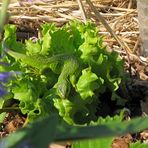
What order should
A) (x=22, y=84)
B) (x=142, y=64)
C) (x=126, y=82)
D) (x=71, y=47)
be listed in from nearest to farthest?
1. (x=22, y=84)
2. (x=71, y=47)
3. (x=126, y=82)
4. (x=142, y=64)

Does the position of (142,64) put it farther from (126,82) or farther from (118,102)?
(118,102)

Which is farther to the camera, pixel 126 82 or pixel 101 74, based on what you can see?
pixel 126 82

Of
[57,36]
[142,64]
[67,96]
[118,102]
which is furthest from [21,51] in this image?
[142,64]

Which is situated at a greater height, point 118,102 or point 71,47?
point 71,47

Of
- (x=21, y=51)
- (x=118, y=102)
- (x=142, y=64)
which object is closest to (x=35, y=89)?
(x=21, y=51)

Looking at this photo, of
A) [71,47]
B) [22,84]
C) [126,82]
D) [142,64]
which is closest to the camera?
[22,84]

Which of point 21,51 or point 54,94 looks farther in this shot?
point 21,51

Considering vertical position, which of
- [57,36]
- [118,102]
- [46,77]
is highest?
[57,36]

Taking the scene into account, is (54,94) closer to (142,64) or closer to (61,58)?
(61,58)

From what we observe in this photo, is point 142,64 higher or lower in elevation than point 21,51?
lower
